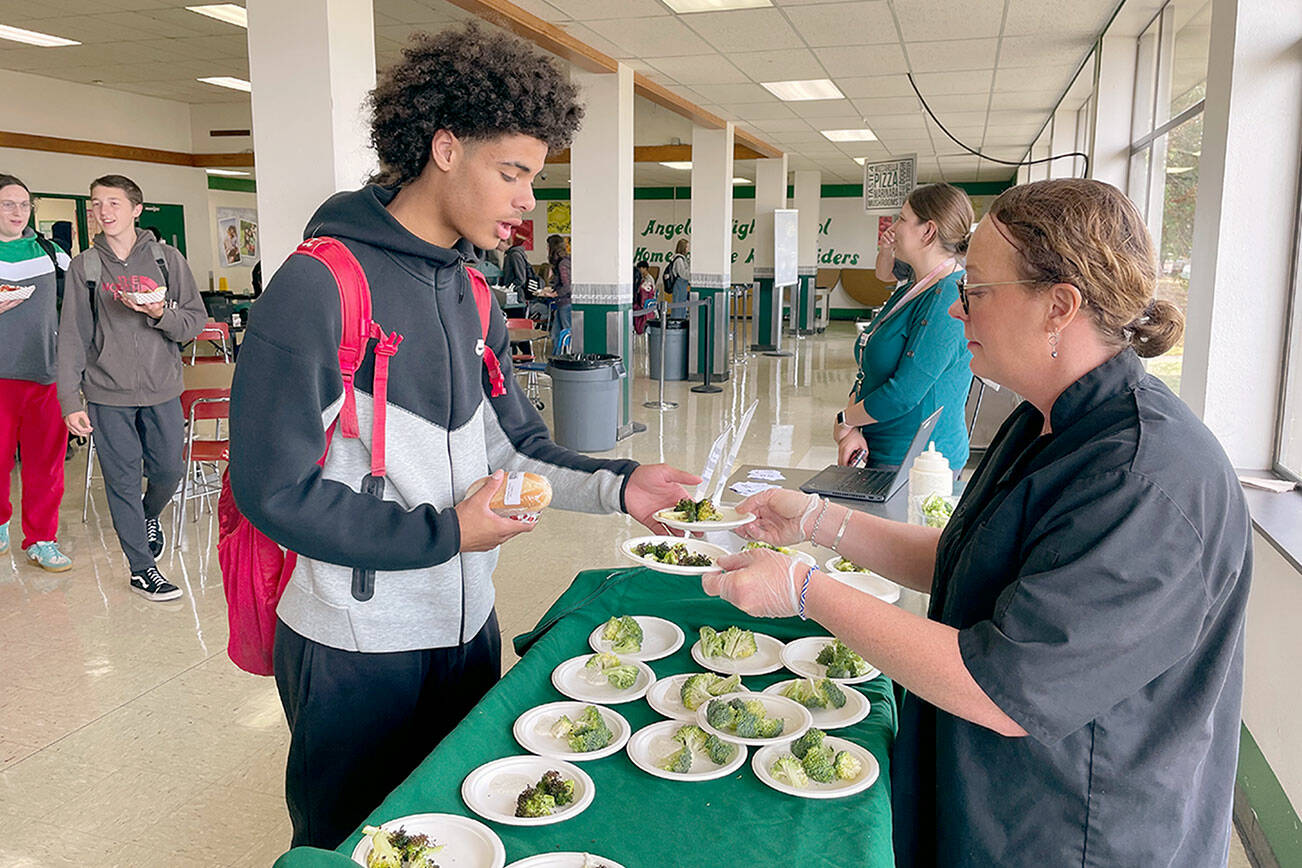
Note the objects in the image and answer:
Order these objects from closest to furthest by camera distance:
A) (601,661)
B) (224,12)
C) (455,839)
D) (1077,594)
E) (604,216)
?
(1077,594)
(455,839)
(601,661)
(224,12)
(604,216)

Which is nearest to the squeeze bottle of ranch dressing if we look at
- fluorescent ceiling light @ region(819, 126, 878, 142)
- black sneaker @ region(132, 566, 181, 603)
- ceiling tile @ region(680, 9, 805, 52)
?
black sneaker @ region(132, 566, 181, 603)

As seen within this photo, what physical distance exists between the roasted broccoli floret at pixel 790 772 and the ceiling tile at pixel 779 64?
702 centimetres

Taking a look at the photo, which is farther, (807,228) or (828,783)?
(807,228)

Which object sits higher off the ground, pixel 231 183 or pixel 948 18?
pixel 948 18

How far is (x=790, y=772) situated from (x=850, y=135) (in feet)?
40.6

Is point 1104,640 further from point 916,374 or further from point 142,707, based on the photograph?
point 142,707

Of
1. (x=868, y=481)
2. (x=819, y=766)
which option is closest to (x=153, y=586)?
(x=868, y=481)

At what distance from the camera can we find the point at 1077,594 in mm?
1038

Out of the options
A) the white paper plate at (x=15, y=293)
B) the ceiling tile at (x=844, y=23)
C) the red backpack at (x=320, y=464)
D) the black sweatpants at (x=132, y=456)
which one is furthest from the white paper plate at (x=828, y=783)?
the ceiling tile at (x=844, y=23)

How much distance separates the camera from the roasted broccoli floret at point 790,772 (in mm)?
1297

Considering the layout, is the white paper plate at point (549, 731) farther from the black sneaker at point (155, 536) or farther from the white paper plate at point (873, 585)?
the black sneaker at point (155, 536)

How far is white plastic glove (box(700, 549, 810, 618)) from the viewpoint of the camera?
1.30 m

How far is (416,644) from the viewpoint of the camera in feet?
4.96

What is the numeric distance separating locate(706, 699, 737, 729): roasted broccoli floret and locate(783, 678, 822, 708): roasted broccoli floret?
0.51 ft
